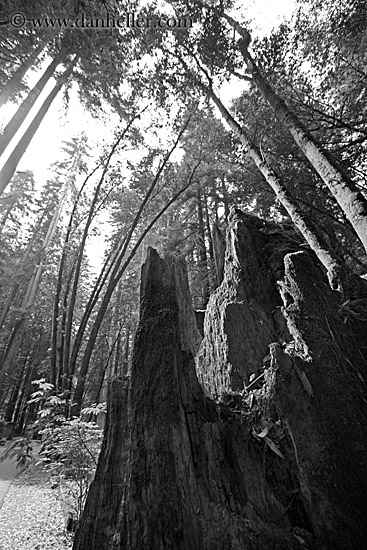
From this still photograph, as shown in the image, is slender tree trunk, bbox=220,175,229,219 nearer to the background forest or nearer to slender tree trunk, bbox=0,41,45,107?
the background forest

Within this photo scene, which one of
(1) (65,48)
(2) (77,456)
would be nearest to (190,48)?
(1) (65,48)

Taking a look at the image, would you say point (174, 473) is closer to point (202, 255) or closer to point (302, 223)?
point (302, 223)

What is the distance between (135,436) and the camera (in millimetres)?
1996

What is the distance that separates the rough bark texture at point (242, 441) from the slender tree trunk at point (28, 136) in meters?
4.09

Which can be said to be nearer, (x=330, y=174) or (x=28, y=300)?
(x=330, y=174)

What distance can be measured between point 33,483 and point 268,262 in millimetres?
7978

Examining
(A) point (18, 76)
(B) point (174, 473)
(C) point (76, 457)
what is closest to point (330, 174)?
(B) point (174, 473)

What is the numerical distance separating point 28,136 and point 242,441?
22.2 ft

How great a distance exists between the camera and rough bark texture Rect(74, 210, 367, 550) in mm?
1716

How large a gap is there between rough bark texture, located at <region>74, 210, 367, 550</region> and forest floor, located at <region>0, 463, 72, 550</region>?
2.68m

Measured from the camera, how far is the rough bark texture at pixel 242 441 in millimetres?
1716

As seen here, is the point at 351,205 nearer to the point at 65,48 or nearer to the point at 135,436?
the point at 135,436

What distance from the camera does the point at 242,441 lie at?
2.16 meters

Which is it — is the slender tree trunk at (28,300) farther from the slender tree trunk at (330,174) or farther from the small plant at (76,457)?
the slender tree trunk at (330,174)
